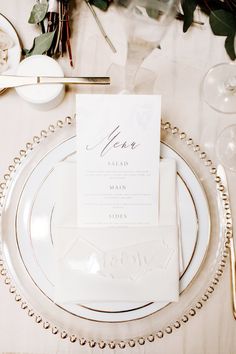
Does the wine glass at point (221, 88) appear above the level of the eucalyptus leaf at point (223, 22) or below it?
below

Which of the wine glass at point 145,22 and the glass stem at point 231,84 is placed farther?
the glass stem at point 231,84

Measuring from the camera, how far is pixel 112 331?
0.56 metres

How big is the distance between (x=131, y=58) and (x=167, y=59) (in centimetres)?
8

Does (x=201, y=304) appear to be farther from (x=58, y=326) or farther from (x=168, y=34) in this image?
(x=168, y=34)

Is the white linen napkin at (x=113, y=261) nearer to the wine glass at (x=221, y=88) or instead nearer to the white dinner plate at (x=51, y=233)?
the white dinner plate at (x=51, y=233)

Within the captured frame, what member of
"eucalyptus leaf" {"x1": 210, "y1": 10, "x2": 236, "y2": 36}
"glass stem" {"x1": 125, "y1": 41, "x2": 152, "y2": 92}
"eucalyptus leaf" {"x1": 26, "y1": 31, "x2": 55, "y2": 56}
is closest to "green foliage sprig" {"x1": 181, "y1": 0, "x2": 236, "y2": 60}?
"eucalyptus leaf" {"x1": 210, "y1": 10, "x2": 236, "y2": 36}

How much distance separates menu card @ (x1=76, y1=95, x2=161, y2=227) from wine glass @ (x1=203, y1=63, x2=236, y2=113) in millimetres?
122

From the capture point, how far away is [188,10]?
62 cm

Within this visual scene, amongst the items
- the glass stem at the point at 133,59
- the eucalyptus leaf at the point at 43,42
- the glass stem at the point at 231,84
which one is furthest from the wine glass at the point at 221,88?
the eucalyptus leaf at the point at 43,42

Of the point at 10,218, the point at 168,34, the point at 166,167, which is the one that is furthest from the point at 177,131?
the point at 10,218

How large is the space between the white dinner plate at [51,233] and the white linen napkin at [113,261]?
0.01 m

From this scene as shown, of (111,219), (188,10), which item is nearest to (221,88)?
(188,10)

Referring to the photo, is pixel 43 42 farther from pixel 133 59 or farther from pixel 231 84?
pixel 231 84

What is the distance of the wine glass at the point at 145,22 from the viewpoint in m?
0.49
